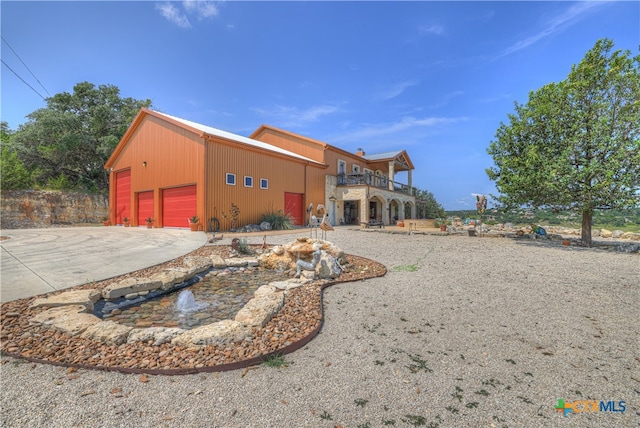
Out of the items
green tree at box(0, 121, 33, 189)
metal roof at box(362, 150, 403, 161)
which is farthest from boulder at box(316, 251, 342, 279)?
green tree at box(0, 121, 33, 189)

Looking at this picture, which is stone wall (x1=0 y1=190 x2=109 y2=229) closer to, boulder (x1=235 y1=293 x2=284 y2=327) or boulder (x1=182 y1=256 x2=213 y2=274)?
boulder (x1=182 y1=256 x2=213 y2=274)

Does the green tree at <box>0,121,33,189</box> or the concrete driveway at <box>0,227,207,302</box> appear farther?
the green tree at <box>0,121,33,189</box>

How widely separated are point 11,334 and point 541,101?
15167 millimetres

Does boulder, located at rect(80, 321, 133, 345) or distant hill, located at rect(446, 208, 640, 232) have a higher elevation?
distant hill, located at rect(446, 208, 640, 232)

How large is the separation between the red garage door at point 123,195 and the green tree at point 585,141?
2055 cm

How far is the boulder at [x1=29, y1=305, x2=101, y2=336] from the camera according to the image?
9.26 ft

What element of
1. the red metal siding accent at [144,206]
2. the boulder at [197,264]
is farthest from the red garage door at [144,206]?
the boulder at [197,264]

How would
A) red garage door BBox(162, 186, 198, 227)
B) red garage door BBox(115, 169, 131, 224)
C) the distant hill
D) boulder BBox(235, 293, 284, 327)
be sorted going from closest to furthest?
boulder BBox(235, 293, 284, 327), red garage door BBox(162, 186, 198, 227), the distant hill, red garage door BBox(115, 169, 131, 224)

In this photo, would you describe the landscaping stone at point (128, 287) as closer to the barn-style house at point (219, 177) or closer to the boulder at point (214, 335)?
the boulder at point (214, 335)

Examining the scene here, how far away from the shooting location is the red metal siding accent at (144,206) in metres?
15.6

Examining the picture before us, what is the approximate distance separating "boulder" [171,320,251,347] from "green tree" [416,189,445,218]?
25.4m

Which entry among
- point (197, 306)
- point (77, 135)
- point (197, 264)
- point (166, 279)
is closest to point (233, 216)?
point (197, 264)

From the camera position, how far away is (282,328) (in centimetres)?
306

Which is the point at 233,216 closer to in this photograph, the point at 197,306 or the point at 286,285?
the point at 286,285
